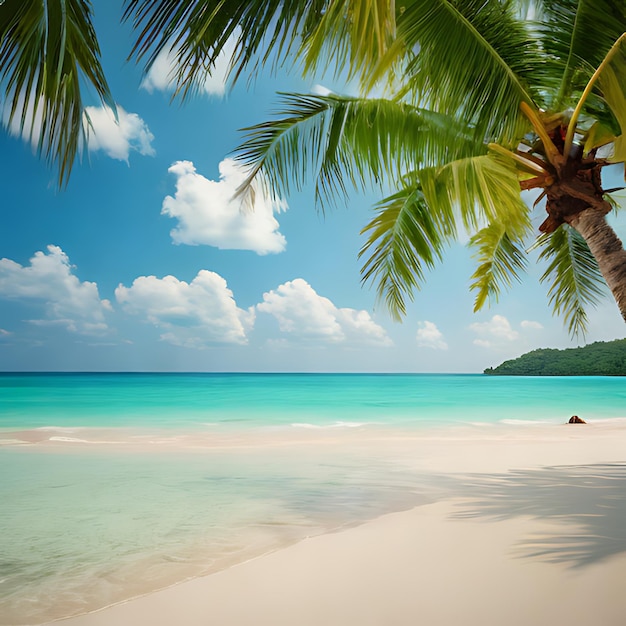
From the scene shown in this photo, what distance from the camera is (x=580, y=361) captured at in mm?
40625

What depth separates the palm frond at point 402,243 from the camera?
5.50 metres

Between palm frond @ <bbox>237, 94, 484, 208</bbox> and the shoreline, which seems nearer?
the shoreline

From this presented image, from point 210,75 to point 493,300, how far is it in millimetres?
5551

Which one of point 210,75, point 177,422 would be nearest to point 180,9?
point 210,75

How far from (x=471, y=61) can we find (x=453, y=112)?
0.33 meters

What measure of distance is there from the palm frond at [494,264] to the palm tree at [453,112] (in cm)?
170

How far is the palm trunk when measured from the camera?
4102 millimetres

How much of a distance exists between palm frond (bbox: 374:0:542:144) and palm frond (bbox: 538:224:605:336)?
306cm

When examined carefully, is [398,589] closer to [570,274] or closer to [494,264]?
[494,264]

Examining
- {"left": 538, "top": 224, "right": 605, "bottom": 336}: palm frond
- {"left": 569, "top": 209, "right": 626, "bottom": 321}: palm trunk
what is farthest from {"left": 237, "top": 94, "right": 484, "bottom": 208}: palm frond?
{"left": 538, "top": 224, "right": 605, "bottom": 336}: palm frond

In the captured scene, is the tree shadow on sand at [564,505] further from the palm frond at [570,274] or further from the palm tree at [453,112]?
the palm frond at [570,274]

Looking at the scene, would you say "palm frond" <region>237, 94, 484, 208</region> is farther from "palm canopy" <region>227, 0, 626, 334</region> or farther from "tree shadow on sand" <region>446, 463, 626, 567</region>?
"tree shadow on sand" <region>446, 463, 626, 567</region>

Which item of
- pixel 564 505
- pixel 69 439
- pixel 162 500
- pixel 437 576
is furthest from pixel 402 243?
pixel 69 439

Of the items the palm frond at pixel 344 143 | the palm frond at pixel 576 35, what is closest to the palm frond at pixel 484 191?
the palm frond at pixel 344 143
